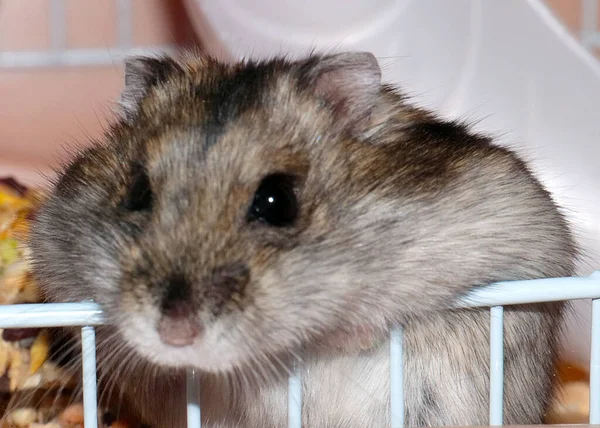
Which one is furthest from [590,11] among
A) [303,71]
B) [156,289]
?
[156,289]

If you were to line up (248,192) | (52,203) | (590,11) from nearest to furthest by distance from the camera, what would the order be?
(248,192)
(52,203)
(590,11)

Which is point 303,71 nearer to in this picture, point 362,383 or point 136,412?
point 362,383

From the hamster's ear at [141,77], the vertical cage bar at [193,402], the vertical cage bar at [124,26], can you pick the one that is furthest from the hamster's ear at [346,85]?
the vertical cage bar at [124,26]

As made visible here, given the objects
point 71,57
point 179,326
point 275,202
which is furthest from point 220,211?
point 71,57

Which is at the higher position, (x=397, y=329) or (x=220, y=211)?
(x=220, y=211)

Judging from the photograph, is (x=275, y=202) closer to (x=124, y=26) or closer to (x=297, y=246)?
(x=297, y=246)

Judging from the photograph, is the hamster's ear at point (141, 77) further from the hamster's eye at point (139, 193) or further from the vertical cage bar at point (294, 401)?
the vertical cage bar at point (294, 401)
